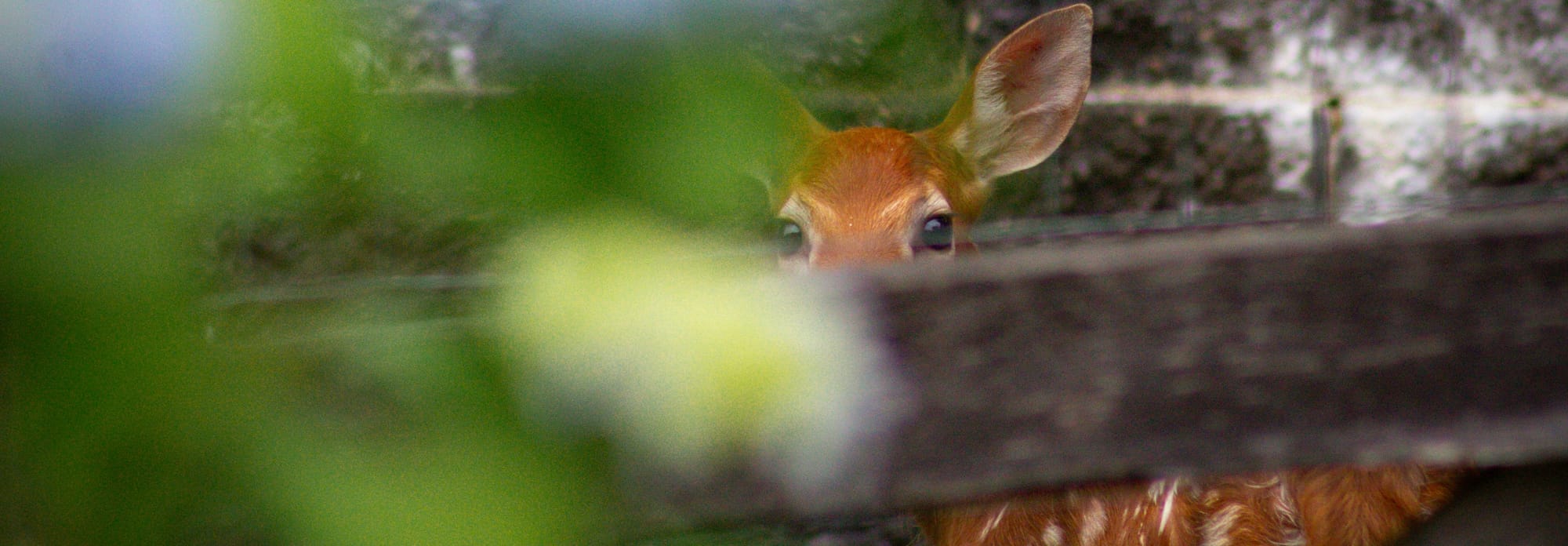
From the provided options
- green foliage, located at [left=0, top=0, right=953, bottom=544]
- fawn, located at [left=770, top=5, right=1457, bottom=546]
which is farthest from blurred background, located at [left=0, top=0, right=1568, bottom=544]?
fawn, located at [left=770, top=5, right=1457, bottom=546]

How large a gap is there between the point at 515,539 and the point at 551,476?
0.02 meters

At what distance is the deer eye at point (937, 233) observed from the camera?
133 cm

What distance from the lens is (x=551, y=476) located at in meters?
0.19

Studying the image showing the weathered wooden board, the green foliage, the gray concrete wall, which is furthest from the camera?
the gray concrete wall

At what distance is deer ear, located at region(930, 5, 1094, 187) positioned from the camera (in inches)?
50.6

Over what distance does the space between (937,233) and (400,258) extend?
113cm

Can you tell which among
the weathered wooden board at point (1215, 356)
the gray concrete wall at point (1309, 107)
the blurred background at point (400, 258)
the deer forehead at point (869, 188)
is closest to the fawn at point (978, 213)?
the deer forehead at point (869, 188)

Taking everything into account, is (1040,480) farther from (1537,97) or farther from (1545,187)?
(1537,97)

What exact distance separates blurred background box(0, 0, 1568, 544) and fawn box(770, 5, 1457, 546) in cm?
60

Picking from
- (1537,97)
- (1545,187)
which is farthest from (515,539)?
(1537,97)

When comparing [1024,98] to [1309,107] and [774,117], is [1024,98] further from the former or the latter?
[774,117]

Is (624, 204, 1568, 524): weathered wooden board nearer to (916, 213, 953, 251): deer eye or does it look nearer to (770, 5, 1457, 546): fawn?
(770, 5, 1457, 546): fawn

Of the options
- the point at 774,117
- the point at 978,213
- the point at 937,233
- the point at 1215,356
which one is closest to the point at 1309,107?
the point at 978,213

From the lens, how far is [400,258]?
0.24 m
